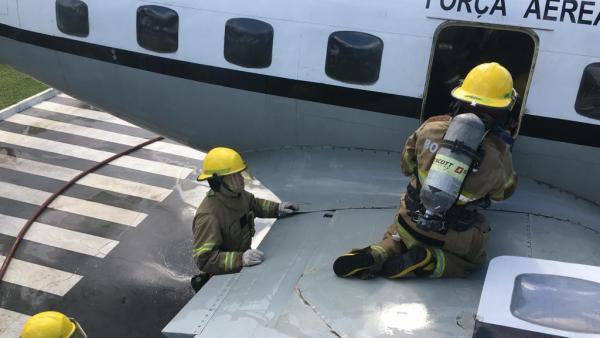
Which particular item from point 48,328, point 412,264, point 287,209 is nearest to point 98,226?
point 287,209

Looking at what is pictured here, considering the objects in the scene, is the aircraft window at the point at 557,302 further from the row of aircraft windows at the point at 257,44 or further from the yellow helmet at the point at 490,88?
the row of aircraft windows at the point at 257,44

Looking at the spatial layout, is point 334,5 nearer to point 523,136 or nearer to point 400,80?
point 400,80

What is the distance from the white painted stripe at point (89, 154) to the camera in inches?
459

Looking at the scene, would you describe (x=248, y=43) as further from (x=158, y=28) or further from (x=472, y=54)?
(x=472, y=54)

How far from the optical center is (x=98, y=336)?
24.5 feet

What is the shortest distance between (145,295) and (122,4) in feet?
12.6

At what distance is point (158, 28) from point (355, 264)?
3509 mm

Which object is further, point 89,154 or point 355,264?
point 89,154

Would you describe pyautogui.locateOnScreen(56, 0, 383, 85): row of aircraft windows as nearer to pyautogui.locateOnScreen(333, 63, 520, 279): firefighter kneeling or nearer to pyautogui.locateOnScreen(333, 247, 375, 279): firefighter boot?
pyautogui.locateOnScreen(333, 63, 520, 279): firefighter kneeling

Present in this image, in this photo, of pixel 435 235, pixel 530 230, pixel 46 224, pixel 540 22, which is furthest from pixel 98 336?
pixel 540 22

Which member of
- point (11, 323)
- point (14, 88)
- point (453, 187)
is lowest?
point (11, 323)

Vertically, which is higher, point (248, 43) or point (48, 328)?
point (248, 43)

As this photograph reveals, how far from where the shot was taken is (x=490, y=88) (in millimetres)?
4523

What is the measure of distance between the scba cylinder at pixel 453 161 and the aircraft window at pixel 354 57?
1684 mm
